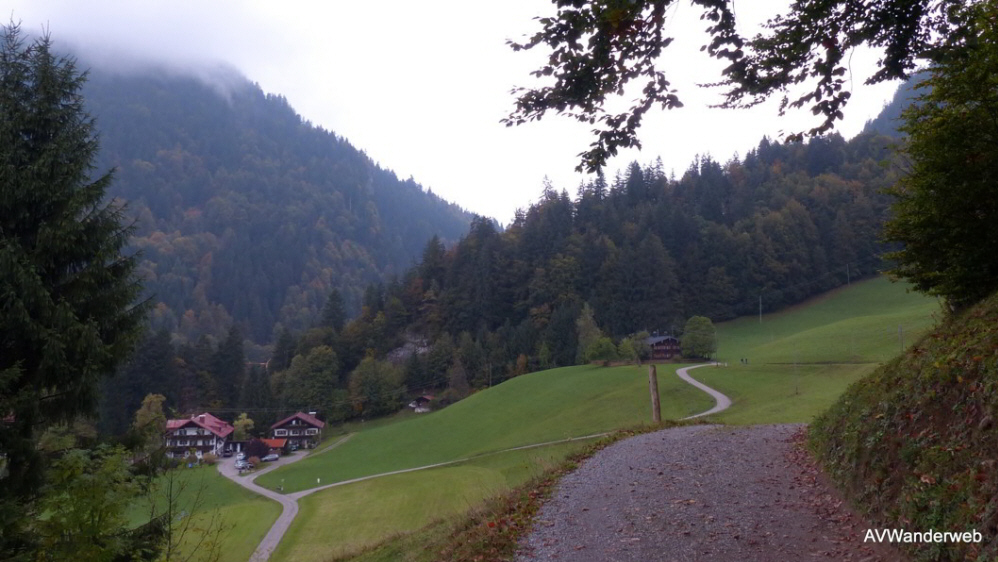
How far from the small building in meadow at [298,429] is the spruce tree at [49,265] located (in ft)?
192

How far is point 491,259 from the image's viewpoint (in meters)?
93.6

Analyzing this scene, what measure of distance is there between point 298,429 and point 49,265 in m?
60.7

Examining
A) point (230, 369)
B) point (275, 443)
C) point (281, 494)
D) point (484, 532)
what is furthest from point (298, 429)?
point (484, 532)

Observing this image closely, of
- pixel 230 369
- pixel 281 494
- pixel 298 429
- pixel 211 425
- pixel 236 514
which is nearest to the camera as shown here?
pixel 236 514

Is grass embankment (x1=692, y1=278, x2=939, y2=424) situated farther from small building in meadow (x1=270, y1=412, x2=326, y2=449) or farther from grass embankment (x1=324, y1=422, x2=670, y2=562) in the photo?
small building in meadow (x1=270, y1=412, x2=326, y2=449)

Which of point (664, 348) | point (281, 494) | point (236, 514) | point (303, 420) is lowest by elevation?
point (303, 420)

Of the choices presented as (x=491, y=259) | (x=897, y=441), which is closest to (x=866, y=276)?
(x=491, y=259)

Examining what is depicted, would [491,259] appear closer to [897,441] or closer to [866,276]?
[866,276]

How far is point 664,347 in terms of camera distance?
215ft

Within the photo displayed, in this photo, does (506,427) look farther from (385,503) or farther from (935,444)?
(935,444)

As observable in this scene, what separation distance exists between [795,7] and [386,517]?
24.9 m

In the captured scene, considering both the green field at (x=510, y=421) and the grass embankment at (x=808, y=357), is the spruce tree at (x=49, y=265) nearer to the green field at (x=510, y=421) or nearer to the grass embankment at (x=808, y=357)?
the grass embankment at (x=808, y=357)

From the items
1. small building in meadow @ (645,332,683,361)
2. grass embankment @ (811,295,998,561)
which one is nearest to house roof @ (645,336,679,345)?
small building in meadow @ (645,332,683,361)

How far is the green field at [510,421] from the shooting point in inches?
1516
